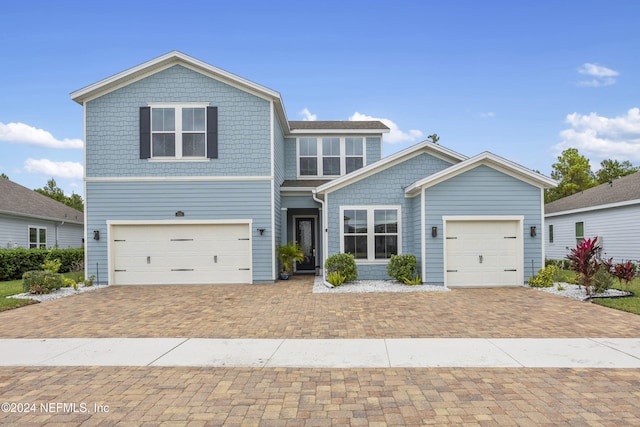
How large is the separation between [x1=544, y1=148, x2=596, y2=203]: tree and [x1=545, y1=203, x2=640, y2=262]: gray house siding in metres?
14.1

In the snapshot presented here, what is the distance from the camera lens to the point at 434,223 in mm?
13344

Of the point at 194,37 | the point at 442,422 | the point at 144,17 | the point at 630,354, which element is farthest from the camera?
the point at 194,37

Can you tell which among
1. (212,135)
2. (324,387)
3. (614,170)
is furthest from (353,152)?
(614,170)

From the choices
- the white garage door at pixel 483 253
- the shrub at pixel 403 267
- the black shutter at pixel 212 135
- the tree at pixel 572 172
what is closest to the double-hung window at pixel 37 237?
the black shutter at pixel 212 135

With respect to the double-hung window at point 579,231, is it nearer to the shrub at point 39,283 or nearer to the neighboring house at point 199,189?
the neighboring house at point 199,189

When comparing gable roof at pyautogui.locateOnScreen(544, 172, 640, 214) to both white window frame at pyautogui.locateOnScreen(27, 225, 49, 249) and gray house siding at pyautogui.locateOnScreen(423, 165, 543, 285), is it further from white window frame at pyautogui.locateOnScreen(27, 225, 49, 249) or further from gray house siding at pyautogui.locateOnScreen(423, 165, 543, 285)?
white window frame at pyautogui.locateOnScreen(27, 225, 49, 249)

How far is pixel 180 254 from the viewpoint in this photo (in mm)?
14680

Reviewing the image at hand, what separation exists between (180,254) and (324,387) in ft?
36.3

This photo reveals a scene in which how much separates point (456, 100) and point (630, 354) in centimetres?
1819

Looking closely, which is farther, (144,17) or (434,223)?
Result: (144,17)

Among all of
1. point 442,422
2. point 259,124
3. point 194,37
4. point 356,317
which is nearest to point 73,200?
point 194,37

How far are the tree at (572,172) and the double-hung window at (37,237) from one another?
3777cm

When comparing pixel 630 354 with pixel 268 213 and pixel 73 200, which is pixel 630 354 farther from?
pixel 73 200

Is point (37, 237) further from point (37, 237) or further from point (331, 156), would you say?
point (331, 156)
